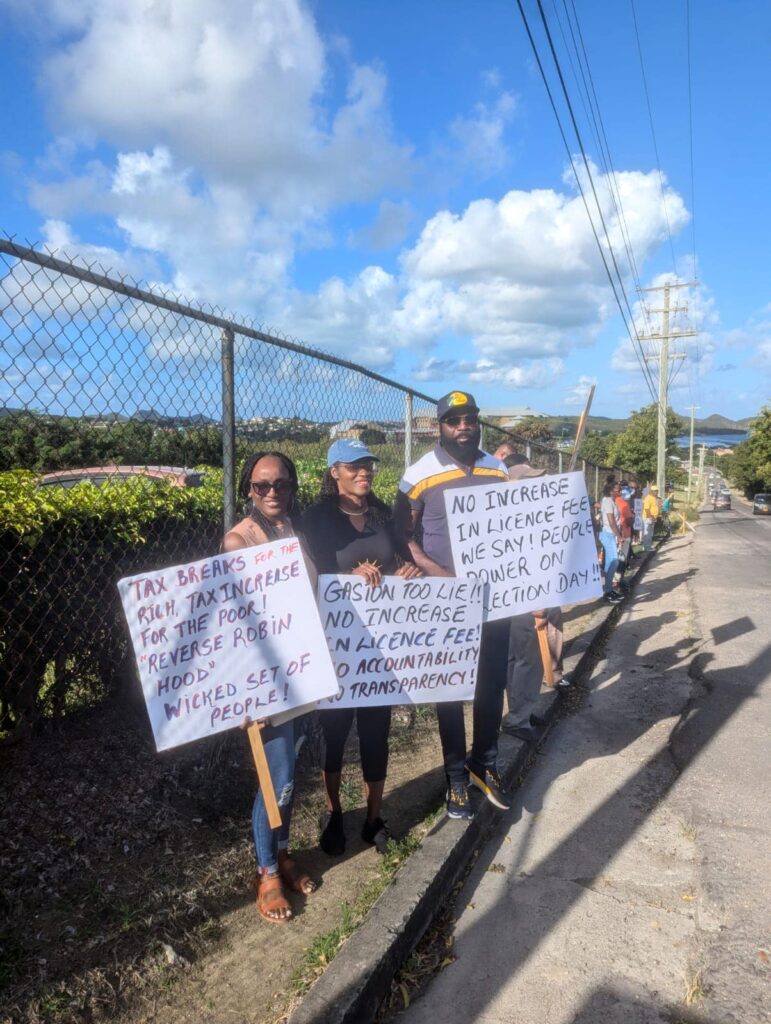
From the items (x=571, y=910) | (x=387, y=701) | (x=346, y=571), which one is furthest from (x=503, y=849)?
(x=346, y=571)

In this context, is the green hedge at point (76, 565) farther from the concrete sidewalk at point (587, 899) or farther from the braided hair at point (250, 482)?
the concrete sidewalk at point (587, 899)

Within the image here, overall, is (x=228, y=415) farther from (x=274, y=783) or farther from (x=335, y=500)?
(x=274, y=783)

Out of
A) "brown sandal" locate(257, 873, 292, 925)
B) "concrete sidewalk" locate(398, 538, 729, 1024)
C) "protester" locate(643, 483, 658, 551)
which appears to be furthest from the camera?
"protester" locate(643, 483, 658, 551)

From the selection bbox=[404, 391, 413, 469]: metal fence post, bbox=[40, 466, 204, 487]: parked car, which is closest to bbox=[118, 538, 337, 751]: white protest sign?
bbox=[40, 466, 204, 487]: parked car

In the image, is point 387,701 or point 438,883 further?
point 387,701

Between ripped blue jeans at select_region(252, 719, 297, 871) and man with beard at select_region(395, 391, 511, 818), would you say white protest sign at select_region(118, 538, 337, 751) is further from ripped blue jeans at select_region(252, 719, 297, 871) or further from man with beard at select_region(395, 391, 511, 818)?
man with beard at select_region(395, 391, 511, 818)

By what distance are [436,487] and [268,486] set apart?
103 cm

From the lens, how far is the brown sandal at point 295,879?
2.98 metres

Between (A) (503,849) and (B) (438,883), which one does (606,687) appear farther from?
(B) (438,883)

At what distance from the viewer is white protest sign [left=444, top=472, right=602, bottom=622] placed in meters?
3.57

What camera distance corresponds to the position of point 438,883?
2938 mm

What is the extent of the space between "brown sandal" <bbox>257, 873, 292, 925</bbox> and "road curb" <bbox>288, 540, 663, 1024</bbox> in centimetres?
37

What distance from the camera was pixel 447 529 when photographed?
3.57 meters

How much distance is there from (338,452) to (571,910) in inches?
84.3
